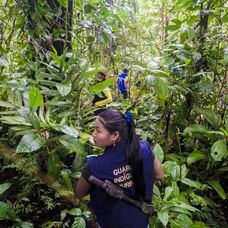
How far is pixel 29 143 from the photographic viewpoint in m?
1.58

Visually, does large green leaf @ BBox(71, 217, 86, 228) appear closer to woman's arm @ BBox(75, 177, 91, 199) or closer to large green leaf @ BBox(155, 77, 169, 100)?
woman's arm @ BBox(75, 177, 91, 199)

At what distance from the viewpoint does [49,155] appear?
6.55 feet

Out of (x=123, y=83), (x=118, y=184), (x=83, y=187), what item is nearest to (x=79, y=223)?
(x=83, y=187)

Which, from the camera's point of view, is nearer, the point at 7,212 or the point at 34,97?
the point at 34,97

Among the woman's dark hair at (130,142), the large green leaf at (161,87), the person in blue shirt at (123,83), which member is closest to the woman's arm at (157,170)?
the woman's dark hair at (130,142)

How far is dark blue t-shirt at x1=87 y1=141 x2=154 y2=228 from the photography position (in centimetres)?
161

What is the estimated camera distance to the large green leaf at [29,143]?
5.00 ft

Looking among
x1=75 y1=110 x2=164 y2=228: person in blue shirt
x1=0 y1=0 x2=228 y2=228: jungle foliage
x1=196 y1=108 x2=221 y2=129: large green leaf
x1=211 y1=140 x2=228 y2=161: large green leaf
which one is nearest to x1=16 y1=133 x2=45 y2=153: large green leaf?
x1=0 y1=0 x2=228 y2=228: jungle foliage

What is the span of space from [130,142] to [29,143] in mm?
601

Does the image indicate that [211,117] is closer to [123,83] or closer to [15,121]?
[15,121]

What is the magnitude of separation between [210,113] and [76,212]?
1.80m

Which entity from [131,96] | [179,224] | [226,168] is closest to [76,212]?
[179,224]

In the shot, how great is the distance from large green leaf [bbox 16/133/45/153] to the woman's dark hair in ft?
1.33

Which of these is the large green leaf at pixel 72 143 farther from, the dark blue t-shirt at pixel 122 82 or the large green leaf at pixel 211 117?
the dark blue t-shirt at pixel 122 82
